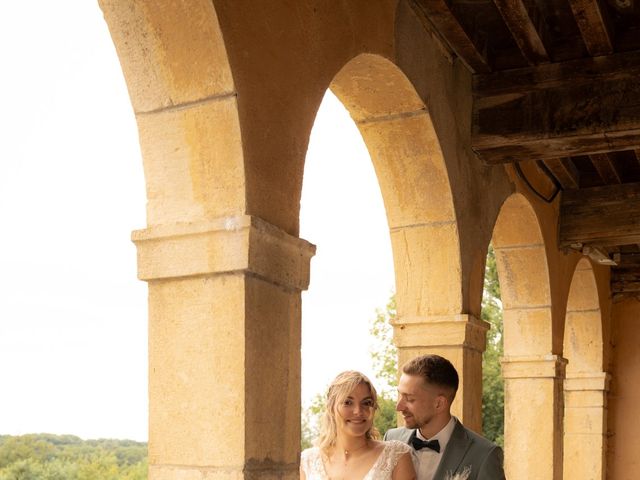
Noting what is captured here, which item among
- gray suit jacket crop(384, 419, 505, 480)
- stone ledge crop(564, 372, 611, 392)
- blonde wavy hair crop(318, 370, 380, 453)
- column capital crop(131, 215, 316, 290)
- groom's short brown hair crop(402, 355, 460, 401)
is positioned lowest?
stone ledge crop(564, 372, 611, 392)

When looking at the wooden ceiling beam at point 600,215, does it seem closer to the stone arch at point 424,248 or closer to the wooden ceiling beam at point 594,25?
the stone arch at point 424,248

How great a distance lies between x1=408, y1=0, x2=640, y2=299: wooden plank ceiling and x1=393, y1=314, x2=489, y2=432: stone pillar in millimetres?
1226

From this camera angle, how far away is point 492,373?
47.5ft

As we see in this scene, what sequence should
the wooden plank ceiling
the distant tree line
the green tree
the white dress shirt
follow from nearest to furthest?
the white dress shirt < the wooden plank ceiling < the distant tree line < the green tree

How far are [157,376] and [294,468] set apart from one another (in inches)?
23.6

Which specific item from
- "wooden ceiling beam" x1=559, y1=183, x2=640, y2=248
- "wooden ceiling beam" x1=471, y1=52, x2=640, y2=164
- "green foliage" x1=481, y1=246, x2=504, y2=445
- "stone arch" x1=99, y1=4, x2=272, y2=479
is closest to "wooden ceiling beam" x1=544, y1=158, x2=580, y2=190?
"wooden ceiling beam" x1=559, y1=183, x2=640, y2=248

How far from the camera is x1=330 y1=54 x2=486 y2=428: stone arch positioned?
5.08m

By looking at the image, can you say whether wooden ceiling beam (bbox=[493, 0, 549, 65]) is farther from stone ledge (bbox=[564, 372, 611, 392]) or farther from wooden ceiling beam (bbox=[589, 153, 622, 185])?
stone ledge (bbox=[564, 372, 611, 392])

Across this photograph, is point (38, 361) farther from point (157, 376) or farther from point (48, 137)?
point (157, 376)

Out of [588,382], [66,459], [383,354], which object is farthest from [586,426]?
[66,459]

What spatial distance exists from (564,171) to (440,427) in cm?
493

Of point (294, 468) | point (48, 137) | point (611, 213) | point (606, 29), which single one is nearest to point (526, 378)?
point (611, 213)

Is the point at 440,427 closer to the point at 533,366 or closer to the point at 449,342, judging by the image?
the point at 449,342

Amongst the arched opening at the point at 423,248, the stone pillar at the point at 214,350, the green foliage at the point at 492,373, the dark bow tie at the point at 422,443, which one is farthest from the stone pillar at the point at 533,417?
the green foliage at the point at 492,373
